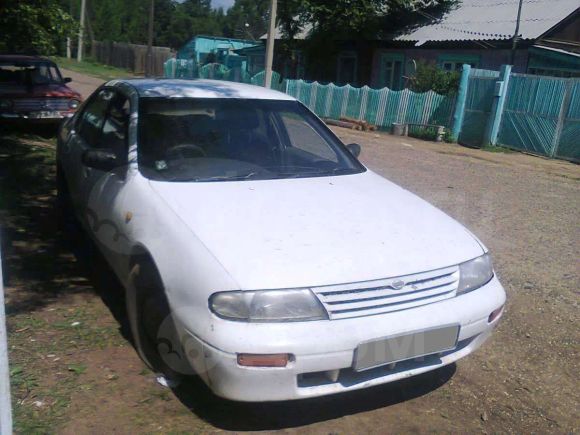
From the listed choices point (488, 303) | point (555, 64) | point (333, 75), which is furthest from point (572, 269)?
point (333, 75)

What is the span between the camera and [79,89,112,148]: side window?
15.9 feet

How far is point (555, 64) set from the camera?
17.7 meters

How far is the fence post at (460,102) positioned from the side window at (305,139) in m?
12.1

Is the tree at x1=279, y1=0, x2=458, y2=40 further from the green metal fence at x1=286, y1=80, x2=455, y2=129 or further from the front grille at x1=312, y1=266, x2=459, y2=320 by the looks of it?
the front grille at x1=312, y1=266, x2=459, y2=320

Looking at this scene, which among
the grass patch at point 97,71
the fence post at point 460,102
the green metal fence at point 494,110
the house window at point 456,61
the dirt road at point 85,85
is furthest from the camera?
the grass patch at point 97,71

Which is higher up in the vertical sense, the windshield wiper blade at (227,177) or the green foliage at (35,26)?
the green foliage at (35,26)

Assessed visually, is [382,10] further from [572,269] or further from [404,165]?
[572,269]

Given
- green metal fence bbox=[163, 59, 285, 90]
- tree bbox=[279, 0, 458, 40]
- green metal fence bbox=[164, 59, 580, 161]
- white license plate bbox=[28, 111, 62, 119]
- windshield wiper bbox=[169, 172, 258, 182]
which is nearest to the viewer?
windshield wiper bbox=[169, 172, 258, 182]

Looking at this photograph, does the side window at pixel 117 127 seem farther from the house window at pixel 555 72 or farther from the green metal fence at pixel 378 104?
the house window at pixel 555 72

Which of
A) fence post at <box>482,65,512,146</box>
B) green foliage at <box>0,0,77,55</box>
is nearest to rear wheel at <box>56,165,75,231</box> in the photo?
green foliage at <box>0,0,77,55</box>

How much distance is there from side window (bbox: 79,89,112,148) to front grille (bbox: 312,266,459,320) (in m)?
2.70

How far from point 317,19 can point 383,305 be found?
2065cm

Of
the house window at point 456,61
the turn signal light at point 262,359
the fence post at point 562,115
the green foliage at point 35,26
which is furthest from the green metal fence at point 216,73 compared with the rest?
the turn signal light at point 262,359

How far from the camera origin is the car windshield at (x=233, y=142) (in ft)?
12.9
